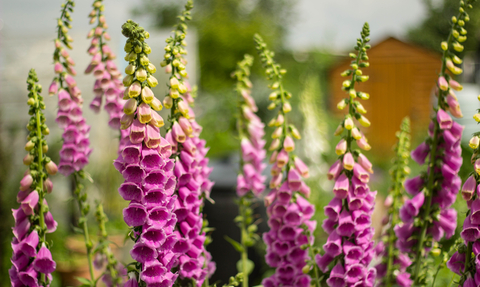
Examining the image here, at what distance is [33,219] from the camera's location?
3.11 feet

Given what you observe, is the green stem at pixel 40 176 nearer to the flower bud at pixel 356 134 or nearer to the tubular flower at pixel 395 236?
the flower bud at pixel 356 134

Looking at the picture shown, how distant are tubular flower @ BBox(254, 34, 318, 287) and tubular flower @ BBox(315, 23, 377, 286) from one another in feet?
0.32

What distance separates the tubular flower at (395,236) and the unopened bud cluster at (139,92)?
0.78m

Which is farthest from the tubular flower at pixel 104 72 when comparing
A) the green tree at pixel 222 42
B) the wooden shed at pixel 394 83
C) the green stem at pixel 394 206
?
the green tree at pixel 222 42

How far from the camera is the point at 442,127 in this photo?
1.00m

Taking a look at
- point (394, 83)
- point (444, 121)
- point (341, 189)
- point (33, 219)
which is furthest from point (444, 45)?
point (394, 83)

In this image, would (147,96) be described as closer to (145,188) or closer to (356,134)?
(145,188)

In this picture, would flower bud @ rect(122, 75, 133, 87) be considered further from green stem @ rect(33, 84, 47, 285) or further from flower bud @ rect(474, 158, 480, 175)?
flower bud @ rect(474, 158, 480, 175)

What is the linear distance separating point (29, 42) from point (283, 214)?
472 centimetres

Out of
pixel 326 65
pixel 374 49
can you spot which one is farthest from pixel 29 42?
pixel 374 49

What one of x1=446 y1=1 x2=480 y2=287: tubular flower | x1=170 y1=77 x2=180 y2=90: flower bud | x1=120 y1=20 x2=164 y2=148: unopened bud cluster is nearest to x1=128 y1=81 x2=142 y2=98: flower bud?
x1=120 y1=20 x2=164 y2=148: unopened bud cluster

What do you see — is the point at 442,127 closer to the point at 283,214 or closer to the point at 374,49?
the point at 283,214

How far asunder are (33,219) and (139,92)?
1.41 feet

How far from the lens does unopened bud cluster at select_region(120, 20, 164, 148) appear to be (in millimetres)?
773
